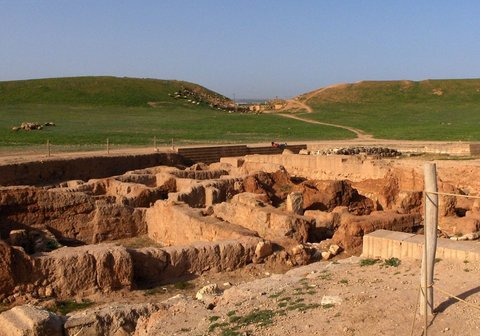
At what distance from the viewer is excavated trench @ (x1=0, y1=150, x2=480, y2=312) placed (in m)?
10.8

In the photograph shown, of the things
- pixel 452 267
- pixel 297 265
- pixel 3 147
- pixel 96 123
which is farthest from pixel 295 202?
pixel 96 123

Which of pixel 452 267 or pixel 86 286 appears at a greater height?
pixel 452 267

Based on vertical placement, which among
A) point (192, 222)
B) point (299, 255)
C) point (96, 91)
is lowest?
point (299, 255)

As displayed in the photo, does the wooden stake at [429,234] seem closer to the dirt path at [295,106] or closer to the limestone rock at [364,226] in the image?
the limestone rock at [364,226]

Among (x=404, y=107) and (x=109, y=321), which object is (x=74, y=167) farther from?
(x=404, y=107)

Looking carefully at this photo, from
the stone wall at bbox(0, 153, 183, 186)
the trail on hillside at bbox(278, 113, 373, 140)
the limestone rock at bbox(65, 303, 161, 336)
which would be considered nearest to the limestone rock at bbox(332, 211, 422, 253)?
the limestone rock at bbox(65, 303, 161, 336)

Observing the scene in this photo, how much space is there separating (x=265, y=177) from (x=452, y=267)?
467 inches

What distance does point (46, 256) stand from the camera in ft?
35.4

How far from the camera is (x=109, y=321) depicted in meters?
8.46

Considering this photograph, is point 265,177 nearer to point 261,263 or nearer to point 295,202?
point 295,202

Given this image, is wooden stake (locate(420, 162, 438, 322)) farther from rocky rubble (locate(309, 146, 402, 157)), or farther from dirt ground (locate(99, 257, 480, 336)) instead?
rocky rubble (locate(309, 146, 402, 157))

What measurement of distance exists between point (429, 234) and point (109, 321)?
15.1ft

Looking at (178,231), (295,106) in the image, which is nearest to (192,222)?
(178,231)

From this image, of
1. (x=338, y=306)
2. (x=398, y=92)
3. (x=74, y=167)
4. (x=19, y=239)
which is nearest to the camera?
(x=338, y=306)
